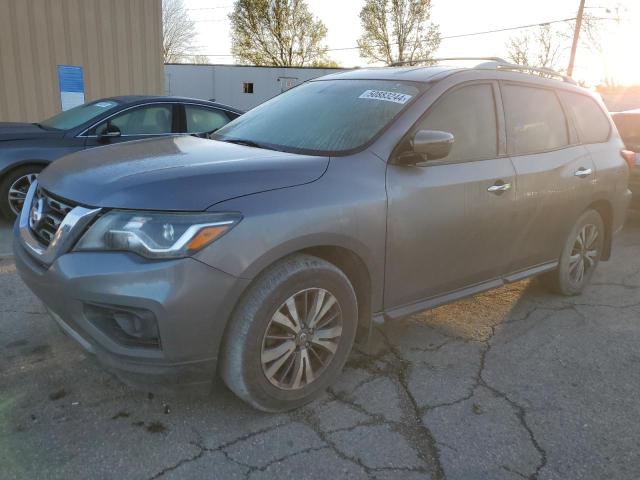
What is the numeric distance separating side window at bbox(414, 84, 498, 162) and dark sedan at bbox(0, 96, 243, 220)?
114 inches

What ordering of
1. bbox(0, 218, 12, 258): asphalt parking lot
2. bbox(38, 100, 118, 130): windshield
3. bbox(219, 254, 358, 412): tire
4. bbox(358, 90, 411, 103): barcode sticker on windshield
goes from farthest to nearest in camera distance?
1. bbox(38, 100, 118, 130): windshield
2. bbox(0, 218, 12, 258): asphalt parking lot
3. bbox(358, 90, 411, 103): barcode sticker on windshield
4. bbox(219, 254, 358, 412): tire

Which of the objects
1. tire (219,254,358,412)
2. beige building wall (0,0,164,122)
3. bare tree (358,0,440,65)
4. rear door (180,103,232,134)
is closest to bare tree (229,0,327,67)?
bare tree (358,0,440,65)

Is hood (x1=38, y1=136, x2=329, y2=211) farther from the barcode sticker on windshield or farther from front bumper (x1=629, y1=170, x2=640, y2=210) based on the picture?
front bumper (x1=629, y1=170, x2=640, y2=210)

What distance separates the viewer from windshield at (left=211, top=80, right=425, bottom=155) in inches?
118

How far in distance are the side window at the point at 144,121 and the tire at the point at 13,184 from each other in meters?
0.85

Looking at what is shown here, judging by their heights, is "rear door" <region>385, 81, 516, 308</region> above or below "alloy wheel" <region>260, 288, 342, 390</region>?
above

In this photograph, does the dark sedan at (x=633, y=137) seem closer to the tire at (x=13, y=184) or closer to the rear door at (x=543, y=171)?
the rear door at (x=543, y=171)

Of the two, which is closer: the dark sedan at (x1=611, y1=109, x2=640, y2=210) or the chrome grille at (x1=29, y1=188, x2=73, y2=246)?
the chrome grille at (x1=29, y1=188, x2=73, y2=246)

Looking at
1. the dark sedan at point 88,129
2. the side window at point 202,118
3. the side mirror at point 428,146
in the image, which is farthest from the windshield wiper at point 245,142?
the side window at point 202,118

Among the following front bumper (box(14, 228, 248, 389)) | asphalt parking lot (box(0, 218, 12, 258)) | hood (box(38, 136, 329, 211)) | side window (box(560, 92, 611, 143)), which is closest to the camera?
front bumper (box(14, 228, 248, 389))

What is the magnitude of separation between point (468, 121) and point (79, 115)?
5.03m

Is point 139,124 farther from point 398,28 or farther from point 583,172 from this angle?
point 398,28

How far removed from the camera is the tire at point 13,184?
5.86 meters

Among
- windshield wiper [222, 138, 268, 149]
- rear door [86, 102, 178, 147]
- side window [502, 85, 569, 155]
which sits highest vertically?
side window [502, 85, 569, 155]
